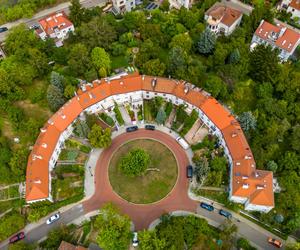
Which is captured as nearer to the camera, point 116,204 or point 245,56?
point 116,204

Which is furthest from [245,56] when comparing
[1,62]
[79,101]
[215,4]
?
[1,62]

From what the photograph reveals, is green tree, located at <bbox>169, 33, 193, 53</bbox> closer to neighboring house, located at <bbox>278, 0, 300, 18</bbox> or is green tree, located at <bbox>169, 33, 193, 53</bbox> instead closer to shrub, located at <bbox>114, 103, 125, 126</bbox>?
shrub, located at <bbox>114, 103, 125, 126</bbox>

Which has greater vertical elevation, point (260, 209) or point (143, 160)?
point (260, 209)

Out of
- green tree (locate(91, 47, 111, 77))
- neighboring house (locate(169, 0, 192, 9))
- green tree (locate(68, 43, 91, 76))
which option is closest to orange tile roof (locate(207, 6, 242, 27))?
neighboring house (locate(169, 0, 192, 9))

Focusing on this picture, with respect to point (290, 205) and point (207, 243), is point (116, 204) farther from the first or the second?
point (290, 205)

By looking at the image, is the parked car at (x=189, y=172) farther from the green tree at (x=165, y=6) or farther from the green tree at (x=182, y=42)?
the green tree at (x=165, y=6)
